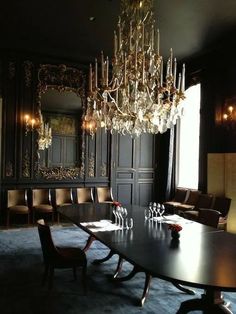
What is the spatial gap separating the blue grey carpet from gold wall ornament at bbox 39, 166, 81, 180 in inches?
101

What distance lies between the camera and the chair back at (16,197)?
6199mm

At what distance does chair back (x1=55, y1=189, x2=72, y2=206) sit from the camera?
6.64 metres

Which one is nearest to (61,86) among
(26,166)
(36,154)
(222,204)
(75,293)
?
(36,154)

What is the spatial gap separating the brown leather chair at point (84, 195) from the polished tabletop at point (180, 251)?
10.6 ft

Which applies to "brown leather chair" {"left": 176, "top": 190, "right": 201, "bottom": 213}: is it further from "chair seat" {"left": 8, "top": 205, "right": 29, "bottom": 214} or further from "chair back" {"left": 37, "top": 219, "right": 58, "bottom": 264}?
"chair back" {"left": 37, "top": 219, "right": 58, "bottom": 264}

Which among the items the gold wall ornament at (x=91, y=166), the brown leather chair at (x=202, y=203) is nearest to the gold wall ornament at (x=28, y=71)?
→ the gold wall ornament at (x=91, y=166)

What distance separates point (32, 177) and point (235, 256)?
17.0ft

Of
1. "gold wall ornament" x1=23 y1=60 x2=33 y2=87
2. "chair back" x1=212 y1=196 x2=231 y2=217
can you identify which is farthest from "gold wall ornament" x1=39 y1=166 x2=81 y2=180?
"chair back" x1=212 y1=196 x2=231 y2=217

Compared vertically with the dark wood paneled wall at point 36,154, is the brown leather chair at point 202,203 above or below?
below

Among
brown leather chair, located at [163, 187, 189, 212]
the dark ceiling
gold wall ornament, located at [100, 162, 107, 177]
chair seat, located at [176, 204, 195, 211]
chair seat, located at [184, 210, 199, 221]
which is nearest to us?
the dark ceiling

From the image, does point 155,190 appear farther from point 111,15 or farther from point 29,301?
point 29,301

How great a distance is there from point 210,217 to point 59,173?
4091 mm

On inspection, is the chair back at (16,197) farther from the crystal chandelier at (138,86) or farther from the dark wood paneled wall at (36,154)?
the crystal chandelier at (138,86)

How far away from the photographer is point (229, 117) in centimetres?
591
